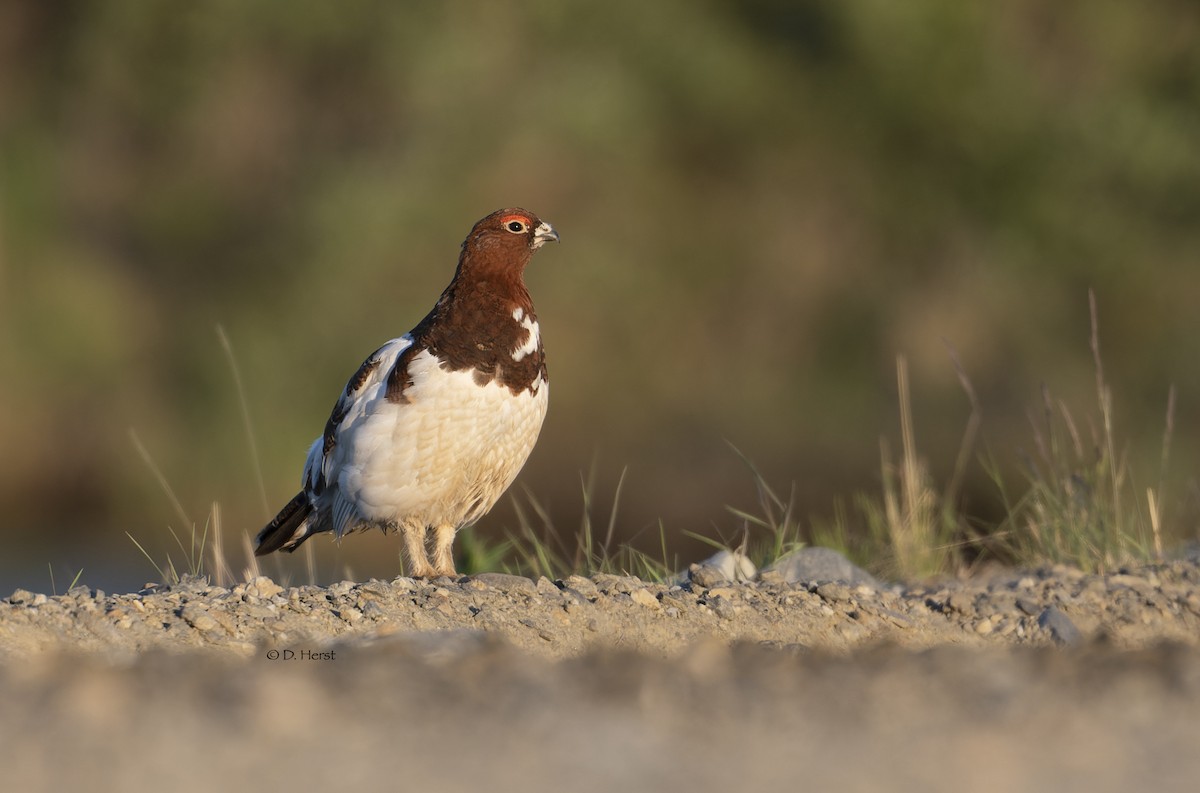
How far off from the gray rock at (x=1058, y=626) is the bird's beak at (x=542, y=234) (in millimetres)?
2162

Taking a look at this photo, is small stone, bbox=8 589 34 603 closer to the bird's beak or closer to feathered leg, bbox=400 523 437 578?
feathered leg, bbox=400 523 437 578

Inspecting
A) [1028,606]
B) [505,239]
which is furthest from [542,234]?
[1028,606]

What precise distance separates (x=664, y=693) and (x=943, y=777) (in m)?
0.59

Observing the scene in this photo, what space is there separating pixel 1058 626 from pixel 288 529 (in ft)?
9.37

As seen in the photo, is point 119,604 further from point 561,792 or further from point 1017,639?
point 1017,639

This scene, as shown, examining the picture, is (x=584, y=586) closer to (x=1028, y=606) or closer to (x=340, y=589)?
(x=340, y=589)

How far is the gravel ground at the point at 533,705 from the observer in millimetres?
2445

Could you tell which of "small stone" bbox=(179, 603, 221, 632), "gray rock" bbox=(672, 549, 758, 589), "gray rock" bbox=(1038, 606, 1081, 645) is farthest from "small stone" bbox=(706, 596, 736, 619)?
"small stone" bbox=(179, 603, 221, 632)

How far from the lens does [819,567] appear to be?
566 centimetres

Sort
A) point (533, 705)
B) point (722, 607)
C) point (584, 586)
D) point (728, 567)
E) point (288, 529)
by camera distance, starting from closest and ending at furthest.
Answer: point (533, 705) → point (722, 607) → point (584, 586) → point (728, 567) → point (288, 529)

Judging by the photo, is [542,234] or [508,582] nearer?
[508,582]

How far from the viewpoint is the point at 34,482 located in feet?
41.3

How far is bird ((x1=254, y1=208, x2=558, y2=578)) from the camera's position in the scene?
5.21 m

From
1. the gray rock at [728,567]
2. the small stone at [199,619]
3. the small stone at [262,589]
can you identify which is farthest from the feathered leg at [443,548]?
the small stone at [199,619]
